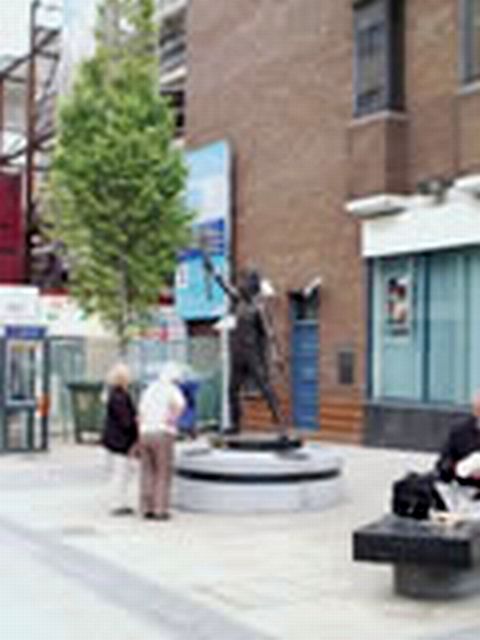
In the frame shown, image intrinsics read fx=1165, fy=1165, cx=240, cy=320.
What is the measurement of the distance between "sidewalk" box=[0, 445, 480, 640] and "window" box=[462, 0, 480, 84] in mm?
8037

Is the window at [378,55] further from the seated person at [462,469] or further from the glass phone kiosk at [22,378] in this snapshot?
the seated person at [462,469]

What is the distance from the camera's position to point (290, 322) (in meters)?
23.5

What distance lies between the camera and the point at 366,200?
67.0 ft

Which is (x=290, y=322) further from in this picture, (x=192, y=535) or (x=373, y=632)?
(x=373, y=632)

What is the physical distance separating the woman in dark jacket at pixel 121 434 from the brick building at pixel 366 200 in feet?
25.2

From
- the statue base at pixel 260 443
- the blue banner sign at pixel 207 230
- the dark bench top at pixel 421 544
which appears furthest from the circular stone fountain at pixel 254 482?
the blue banner sign at pixel 207 230

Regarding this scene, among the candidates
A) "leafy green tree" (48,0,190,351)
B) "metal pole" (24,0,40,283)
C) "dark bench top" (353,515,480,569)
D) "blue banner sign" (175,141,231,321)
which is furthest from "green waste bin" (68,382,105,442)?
"dark bench top" (353,515,480,569)

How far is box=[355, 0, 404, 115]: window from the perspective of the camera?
66.0 feet

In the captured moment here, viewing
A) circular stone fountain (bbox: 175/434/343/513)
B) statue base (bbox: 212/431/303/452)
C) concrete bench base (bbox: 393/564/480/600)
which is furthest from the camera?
statue base (bbox: 212/431/303/452)

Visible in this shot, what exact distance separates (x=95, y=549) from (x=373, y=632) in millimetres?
3667

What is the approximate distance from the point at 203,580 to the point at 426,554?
189 centimetres

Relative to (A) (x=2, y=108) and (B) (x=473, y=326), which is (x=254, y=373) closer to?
(B) (x=473, y=326)

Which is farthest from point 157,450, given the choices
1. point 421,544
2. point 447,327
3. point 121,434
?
point 447,327

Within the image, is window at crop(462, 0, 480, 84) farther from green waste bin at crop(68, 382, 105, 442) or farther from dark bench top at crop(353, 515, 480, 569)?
dark bench top at crop(353, 515, 480, 569)
